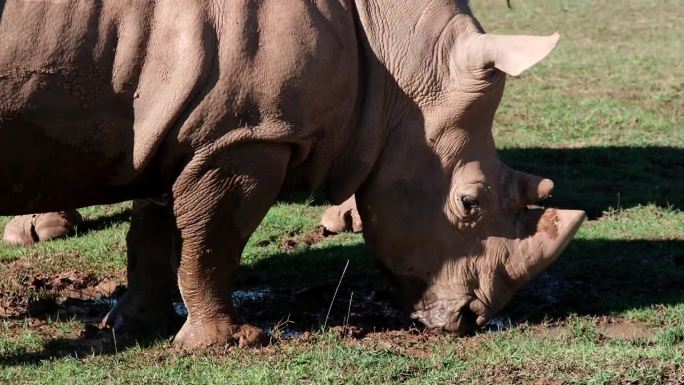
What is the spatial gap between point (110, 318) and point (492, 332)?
6.96 ft

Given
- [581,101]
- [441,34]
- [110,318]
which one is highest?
[441,34]

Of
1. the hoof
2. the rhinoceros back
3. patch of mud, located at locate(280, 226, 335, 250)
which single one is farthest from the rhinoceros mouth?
patch of mud, located at locate(280, 226, 335, 250)

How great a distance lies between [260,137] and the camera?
6254 mm

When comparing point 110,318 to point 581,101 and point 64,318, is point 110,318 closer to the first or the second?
point 64,318

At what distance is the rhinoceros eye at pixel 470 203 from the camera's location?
22.8 feet

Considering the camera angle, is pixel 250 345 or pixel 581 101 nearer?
pixel 250 345

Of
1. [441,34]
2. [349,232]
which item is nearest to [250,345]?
[441,34]

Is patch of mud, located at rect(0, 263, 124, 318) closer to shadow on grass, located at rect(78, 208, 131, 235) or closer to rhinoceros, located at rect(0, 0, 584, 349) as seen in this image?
rhinoceros, located at rect(0, 0, 584, 349)

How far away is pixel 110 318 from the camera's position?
7230 millimetres

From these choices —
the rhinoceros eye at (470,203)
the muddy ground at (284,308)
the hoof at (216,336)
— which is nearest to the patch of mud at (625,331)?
the muddy ground at (284,308)

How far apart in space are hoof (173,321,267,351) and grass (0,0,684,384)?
0.14m

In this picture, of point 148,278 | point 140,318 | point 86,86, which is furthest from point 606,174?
point 86,86

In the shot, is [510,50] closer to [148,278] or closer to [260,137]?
[260,137]

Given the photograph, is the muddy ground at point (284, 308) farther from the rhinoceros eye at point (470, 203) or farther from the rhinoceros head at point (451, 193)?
the rhinoceros eye at point (470, 203)
